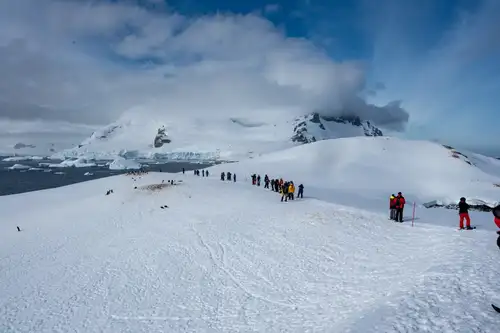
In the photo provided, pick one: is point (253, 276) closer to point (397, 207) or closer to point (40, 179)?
point (397, 207)

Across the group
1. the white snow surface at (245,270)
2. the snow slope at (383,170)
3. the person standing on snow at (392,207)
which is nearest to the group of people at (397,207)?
the person standing on snow at (392,207)

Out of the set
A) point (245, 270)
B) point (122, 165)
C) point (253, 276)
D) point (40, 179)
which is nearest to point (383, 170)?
point (245, 270)

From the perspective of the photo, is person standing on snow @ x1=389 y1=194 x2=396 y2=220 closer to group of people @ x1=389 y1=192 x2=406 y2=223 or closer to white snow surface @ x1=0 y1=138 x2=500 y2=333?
group of people @ x1=389 y1=192 x2=406 y2=223

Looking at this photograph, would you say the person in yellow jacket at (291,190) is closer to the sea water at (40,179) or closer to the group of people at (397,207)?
the group of people at (397,207)

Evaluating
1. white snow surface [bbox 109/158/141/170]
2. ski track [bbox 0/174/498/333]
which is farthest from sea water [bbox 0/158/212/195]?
ski track [bbox 0/174/498/333]

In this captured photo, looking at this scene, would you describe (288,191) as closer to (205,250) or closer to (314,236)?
(314,236)
